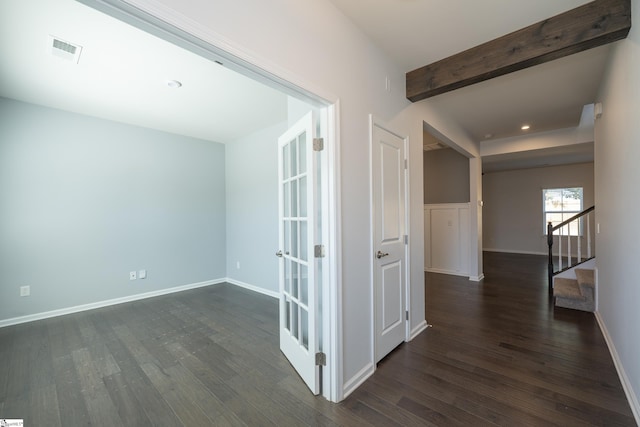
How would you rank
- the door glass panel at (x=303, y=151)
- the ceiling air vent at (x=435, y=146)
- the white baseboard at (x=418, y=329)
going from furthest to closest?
the ceiling air vent at (x=435, y=146) < the white baseboard at (x=418, y=329) < the door glass panel at (x=303, y=151)

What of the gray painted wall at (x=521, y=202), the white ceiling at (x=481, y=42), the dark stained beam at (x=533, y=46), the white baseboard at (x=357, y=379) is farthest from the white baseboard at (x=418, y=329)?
the gray painted wall at (x=521, y=202)

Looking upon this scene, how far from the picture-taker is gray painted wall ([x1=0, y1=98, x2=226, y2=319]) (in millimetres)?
3145

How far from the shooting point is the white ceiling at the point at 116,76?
6.25ft

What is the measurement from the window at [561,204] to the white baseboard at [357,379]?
333 inches

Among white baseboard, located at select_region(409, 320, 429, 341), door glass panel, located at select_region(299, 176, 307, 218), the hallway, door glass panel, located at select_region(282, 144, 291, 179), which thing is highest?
door glass panel, located at select_region(282, 144, 291, 179)

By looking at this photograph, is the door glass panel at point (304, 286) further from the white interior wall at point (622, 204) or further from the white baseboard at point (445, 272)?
the white baseboard at point (445, 272)

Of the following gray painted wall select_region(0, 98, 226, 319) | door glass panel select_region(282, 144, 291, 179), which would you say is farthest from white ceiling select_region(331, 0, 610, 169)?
gray painted wall select_region(0, 98, 226, 319)

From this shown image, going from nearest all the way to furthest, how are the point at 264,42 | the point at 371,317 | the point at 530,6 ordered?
the point at 264,42 → the point at 530,6 → the point at 371,317

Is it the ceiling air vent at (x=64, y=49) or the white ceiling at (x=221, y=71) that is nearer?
the white ceiling at (x=221, y=71)

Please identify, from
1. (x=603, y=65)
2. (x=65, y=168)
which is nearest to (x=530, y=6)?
(x=603, y=65)

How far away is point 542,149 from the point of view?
4.83 meters

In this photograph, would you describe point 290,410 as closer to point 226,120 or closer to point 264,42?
point 264,42

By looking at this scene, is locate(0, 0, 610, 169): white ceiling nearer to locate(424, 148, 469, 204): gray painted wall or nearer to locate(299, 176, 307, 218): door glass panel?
locate(299, 176, 307, 218): door glass panel

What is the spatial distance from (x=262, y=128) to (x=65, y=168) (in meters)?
2.70
